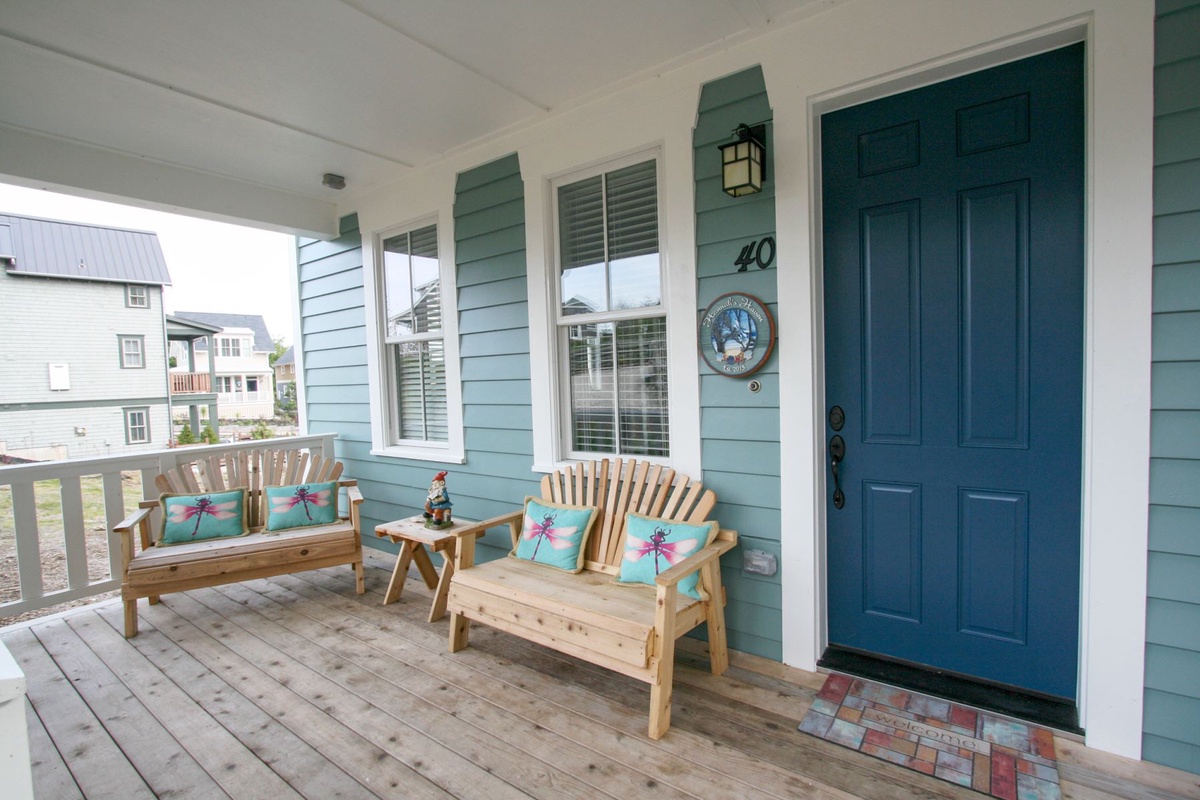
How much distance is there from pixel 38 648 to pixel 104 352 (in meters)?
11.6

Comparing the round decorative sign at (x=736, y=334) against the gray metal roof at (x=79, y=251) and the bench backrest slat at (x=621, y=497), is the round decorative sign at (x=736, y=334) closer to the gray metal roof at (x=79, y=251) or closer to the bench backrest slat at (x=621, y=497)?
the bench backrest slat at (x=621, y=497)

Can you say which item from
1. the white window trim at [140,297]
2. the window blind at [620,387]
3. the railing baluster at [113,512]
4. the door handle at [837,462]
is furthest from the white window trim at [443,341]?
the white window trim at [140,297]

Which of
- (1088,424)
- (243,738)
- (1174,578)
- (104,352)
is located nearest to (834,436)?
(1088,424)

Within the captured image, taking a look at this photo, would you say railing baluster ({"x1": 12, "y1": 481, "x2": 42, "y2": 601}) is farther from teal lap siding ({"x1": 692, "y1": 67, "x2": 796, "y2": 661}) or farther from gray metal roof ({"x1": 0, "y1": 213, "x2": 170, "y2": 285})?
gray metal roof ({"x1": 0, "y1": 213, "x2": 170, "y2": 285})

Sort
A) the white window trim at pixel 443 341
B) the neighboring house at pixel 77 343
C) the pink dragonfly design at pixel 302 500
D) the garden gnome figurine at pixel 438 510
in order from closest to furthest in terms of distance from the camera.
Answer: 1. the garden gnome figurine at pixel 438 510
2. the pink dragonfly design at pixel 302 500
3. the white window trim at pixel 443 341
4. the neighboring house at pixel 77 343

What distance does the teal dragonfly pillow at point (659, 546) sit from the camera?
2348 millimetres

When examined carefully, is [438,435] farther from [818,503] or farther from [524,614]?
[818,503]

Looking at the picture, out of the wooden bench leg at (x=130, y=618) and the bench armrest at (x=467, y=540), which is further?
the wooden bench leg at (x=130, y=618)

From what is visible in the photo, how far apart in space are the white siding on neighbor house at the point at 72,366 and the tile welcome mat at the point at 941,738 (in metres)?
13.3

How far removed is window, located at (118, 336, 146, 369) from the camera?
38.2 feet

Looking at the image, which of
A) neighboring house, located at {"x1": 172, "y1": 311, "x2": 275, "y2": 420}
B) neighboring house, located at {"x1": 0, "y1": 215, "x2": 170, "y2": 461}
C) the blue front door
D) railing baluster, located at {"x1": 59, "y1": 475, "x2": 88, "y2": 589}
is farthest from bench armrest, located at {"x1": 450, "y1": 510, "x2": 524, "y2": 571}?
neighboring house, located at {"x1": 172, "y1": 311, "x2": 275, "y2": 420}

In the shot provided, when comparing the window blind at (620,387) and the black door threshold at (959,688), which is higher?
the window blind at (620,387)

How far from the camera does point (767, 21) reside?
2268 mm

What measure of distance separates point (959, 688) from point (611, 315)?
2219 mm
